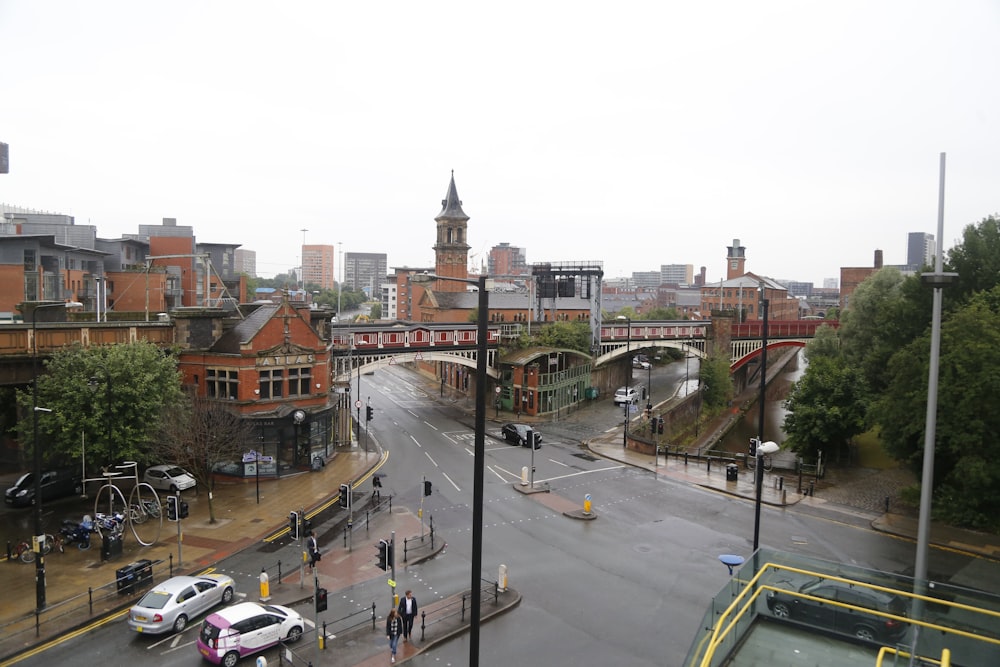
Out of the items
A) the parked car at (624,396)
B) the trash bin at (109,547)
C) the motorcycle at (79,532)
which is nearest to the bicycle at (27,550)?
the motorcycle at (79,532)

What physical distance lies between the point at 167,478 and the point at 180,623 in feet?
49.8

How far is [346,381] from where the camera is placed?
4809cm

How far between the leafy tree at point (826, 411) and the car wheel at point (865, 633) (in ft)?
105

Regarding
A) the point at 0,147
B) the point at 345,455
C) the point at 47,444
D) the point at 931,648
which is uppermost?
the point at 0,147

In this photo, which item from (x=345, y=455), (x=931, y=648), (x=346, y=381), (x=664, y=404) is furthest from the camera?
(x=664, y=404)

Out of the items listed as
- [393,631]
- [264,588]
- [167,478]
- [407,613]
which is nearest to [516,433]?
[167,478]

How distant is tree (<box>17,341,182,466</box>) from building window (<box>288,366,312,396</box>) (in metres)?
7.49

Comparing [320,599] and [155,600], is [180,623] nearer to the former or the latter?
[155,600]

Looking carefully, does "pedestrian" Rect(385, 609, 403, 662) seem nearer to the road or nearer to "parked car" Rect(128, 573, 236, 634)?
the road

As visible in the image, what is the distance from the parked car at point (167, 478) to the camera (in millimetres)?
32719

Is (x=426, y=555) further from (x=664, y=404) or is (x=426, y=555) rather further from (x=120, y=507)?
(x=664, y=404)

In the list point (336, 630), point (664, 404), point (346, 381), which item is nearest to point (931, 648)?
point (336, 630)

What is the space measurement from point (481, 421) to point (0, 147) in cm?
9547

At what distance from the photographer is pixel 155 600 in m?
19.3
